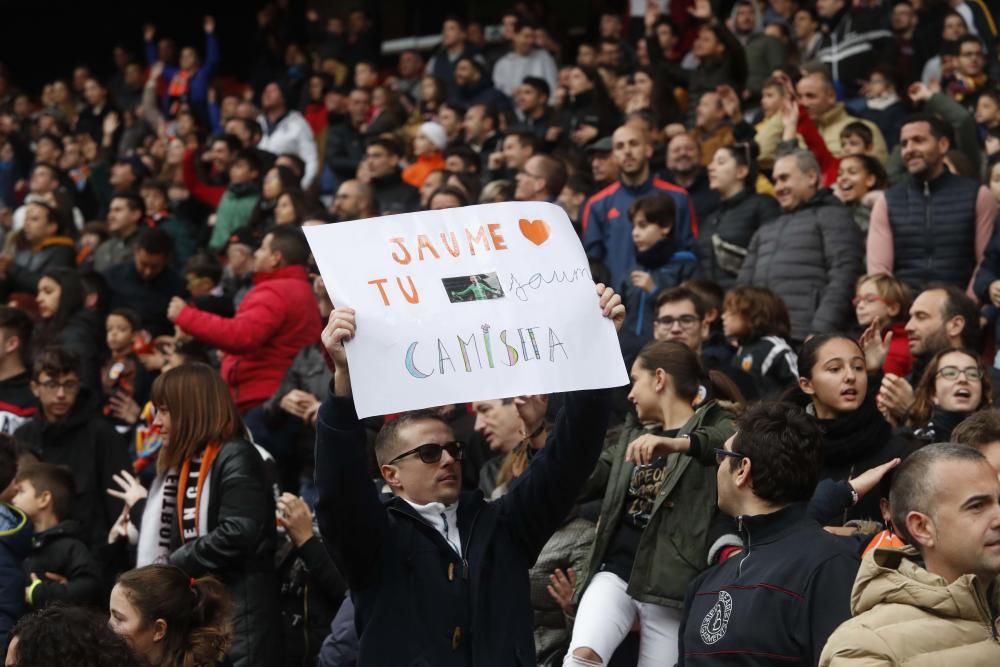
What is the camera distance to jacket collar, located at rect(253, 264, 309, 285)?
8703mm

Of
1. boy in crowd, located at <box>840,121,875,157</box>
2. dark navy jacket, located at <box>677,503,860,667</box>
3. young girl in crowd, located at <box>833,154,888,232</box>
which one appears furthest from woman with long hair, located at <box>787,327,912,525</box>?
boy in crowd, located at <box>840,121,875,157</box>

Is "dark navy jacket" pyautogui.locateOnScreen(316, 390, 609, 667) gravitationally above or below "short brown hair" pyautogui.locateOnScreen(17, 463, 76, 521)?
above

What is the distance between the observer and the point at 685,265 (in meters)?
8.55

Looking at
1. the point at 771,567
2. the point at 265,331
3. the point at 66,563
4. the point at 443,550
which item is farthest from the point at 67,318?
the point at 771,567

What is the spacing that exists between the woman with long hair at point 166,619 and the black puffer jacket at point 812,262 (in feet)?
13.7

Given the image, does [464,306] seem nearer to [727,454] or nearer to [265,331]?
[727,454]

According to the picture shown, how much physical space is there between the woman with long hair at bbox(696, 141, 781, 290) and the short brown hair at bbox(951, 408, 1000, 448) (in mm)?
4520

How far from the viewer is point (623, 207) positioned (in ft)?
31.2

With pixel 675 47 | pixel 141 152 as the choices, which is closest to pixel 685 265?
pixel 675 47

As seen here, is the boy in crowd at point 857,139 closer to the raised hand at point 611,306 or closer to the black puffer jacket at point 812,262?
the black puffer jacket at point 812,262

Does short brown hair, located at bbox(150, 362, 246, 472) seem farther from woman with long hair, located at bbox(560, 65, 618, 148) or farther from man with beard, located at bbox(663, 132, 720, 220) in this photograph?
woman with long hair, located at bbox(560, 65, 618, 148)

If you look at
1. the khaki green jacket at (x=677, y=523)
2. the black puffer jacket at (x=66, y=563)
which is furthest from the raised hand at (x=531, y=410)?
the black puffer jacket at (x=66, y=563)

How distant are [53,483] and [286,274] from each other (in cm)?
226

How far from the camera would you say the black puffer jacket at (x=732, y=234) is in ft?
30.5
